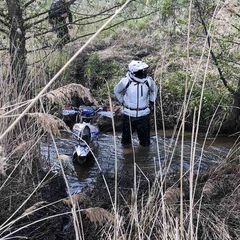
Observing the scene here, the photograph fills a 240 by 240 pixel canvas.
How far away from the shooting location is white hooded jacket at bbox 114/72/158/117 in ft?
18.9

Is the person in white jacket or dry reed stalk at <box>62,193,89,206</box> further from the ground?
the person in white jacket

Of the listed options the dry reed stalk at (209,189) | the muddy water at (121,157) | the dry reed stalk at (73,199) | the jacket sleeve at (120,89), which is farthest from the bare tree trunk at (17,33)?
the dry reed stalk at (209,189)

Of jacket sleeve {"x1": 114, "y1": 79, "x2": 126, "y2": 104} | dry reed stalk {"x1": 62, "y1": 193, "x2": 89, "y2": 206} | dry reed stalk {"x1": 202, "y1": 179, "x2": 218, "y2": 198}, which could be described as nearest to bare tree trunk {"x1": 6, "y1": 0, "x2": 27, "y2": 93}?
jacket sleeve {"x1": 114, "y1": 79, "x2": 126, "y2": 104}

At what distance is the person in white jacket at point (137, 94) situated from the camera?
18.6ft

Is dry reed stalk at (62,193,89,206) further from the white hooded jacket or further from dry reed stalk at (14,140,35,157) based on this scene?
the white hooded jacket

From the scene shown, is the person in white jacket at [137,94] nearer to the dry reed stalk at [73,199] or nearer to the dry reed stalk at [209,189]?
the dry reed stalk at [209,189]

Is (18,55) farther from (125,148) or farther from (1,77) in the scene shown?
(125,148)

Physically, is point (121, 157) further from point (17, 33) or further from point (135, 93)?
point (17, 33)

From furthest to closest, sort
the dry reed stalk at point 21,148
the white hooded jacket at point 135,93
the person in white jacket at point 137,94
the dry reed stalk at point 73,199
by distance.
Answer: the white hooded jacket at point 135,93 → the person in white jacket at point 137,94 → the dry reed stalk at point 21,148 → the dry reed stalk at point 73,199

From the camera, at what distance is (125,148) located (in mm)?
6297

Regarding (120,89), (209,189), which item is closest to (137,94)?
(120,89)

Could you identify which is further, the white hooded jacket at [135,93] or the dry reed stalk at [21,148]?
the white hooded jacket at [135,93]

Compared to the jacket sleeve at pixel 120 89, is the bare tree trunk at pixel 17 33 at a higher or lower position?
higher

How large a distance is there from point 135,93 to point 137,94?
3 cm
